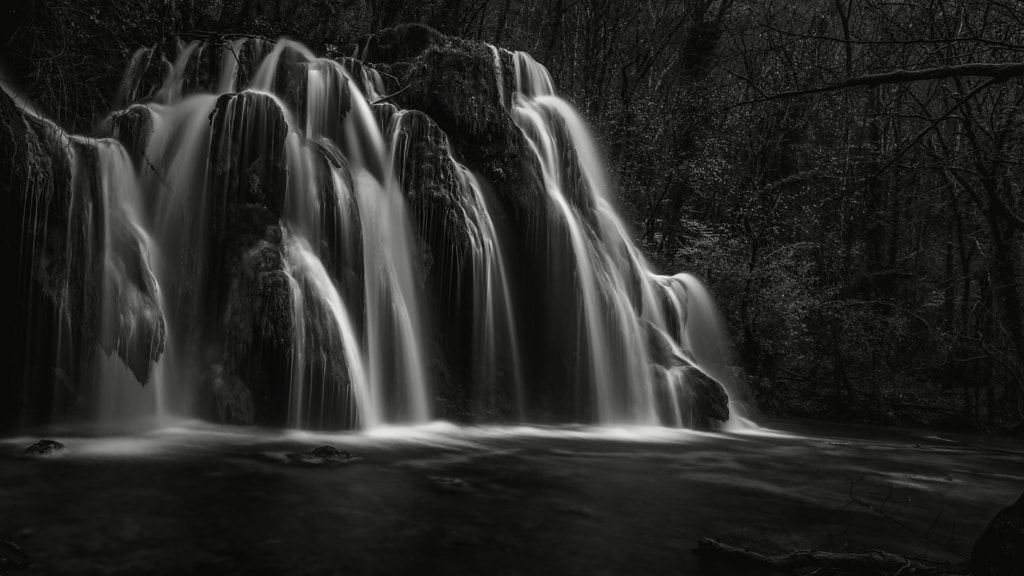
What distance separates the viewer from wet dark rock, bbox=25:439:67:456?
633 cm

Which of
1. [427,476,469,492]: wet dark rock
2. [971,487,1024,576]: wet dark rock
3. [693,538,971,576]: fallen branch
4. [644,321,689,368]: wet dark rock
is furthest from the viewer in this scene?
[644,321,689,368]: wet dark rock

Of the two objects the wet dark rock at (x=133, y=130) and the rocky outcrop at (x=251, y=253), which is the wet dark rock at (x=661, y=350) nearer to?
the rocky outcrop at (x=251, y=253)

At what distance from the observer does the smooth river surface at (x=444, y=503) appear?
4.27m

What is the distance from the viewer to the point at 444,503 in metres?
5.72

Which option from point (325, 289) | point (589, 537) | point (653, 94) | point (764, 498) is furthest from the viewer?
point (653, 94)

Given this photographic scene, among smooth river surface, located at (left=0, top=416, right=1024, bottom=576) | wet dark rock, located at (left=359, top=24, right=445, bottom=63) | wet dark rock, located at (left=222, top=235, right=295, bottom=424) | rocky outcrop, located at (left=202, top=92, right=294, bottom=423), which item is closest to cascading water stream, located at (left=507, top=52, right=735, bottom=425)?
wet dark rock, located at (left=359, top=24, right=445, bottom=63)

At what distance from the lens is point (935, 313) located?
63.9 ft

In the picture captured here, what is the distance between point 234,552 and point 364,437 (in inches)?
177

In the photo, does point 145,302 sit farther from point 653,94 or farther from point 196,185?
point 653,94

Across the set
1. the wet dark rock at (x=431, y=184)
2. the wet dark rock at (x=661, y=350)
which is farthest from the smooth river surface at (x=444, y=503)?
the wet dark rock at (x=661, y=350)

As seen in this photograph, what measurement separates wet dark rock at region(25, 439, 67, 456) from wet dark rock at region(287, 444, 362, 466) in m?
2.08

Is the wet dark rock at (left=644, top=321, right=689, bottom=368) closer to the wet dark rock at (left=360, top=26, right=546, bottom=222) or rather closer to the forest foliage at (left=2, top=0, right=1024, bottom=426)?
the wet dark rock at (left=360, top=26, right=546, bottom=222)

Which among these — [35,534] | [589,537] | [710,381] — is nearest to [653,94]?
[710,381]

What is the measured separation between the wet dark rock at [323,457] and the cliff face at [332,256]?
178 centimetres
